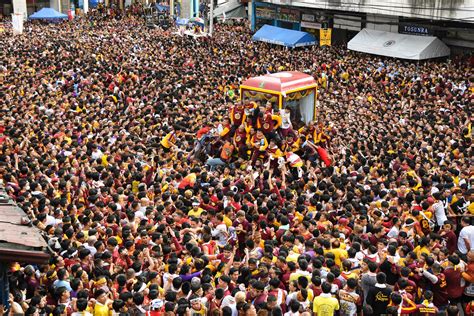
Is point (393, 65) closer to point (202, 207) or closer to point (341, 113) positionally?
point (341, 113)

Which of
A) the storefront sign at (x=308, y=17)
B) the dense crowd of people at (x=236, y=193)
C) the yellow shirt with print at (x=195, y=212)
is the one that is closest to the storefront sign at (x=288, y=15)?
the storefront sign at (x=308, y=17)

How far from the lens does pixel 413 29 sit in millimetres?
27344

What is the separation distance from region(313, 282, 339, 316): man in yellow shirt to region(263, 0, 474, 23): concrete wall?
1965cm

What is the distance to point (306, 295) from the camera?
6922 mm

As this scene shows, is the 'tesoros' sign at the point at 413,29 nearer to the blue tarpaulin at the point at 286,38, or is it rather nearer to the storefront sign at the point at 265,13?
the blue tarpaulin at the point at 286,38

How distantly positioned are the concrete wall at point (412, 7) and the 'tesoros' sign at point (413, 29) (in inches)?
40.0

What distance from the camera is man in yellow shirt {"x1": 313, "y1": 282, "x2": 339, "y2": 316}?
6.72 m

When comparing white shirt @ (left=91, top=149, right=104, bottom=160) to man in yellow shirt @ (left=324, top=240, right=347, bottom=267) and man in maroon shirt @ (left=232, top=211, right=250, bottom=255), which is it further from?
man in yellow shirt @ (left=324, top=240, right=347, bottom=267)

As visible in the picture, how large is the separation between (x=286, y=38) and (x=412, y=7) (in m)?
7.53

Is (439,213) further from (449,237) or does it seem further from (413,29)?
(413,29)

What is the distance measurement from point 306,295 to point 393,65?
18278 millimetres

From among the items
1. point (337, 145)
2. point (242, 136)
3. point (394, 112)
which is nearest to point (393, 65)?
point (394, 112)

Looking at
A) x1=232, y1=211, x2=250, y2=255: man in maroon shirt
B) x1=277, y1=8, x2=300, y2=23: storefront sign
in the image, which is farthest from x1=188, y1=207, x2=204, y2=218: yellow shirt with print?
x1=277, y1=8, x2=300, y2=23: storefront sign

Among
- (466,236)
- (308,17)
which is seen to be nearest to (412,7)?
(308,17)
